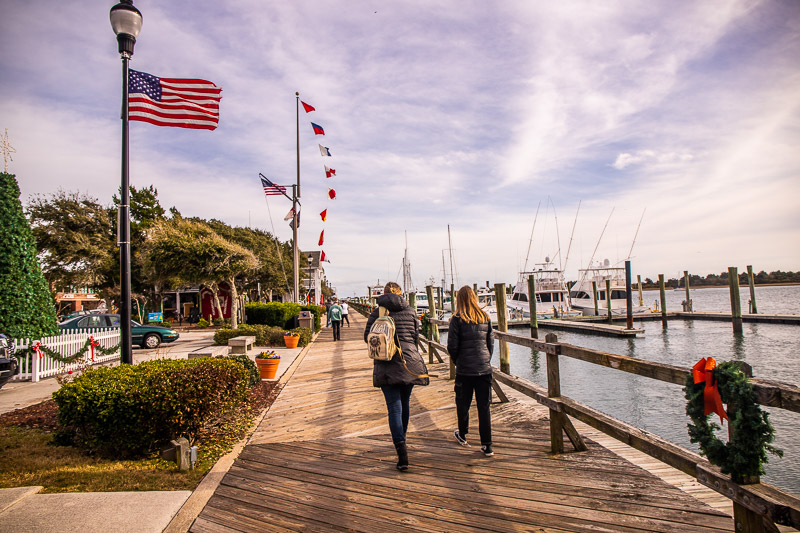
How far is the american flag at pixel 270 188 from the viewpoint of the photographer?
72.1 feet

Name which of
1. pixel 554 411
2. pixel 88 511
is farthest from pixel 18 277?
pixel 554 411

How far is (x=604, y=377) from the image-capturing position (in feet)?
58.2

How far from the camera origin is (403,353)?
4.84 metres

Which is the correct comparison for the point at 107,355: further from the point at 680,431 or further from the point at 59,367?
the point at 680,431

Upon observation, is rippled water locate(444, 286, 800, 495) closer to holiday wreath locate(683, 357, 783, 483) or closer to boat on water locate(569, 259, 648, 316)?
holiday wreath locate(683, 357, 783, 483)

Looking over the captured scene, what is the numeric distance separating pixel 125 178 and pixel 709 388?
7495 millimetres

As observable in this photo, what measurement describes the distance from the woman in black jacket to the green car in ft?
52.5

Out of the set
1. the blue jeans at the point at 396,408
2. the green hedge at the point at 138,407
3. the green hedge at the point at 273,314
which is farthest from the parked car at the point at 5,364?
the green hedge at the point at 273,314

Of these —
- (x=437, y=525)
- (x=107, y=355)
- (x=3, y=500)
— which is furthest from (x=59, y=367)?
(x=437, y=525)

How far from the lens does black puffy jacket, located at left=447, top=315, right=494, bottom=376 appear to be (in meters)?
4.92

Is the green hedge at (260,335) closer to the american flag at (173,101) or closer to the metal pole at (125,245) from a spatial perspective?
the american flag at (173,101)

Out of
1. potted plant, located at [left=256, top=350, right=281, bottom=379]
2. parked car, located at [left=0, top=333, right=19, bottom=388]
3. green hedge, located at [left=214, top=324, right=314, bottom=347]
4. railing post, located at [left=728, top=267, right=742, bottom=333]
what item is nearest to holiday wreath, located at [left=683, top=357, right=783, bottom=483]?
potted plant, located at [left=256, top=350, right=281, bottom=379]

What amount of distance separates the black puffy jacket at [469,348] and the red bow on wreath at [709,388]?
2318mm

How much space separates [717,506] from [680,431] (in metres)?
8.18
